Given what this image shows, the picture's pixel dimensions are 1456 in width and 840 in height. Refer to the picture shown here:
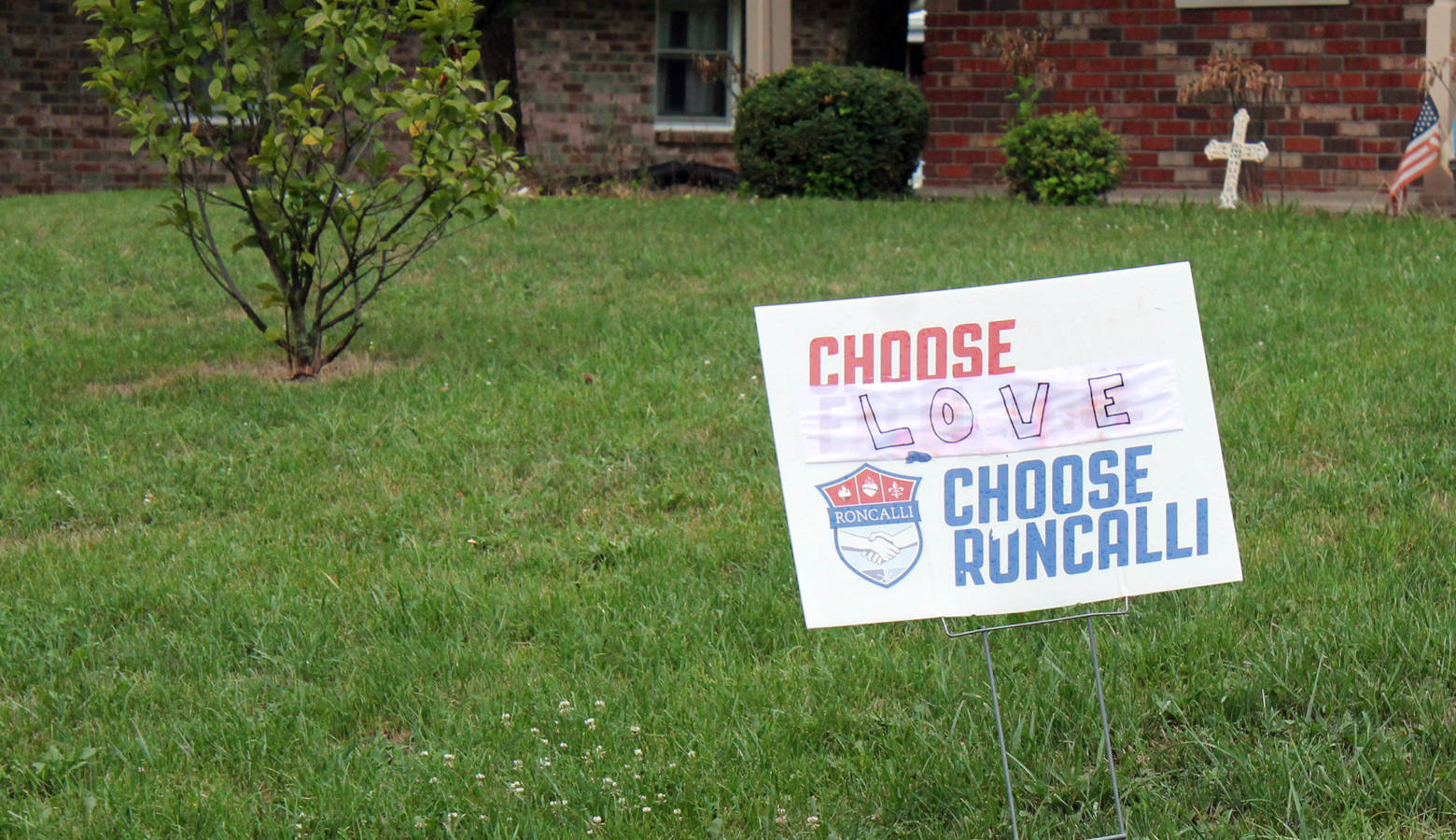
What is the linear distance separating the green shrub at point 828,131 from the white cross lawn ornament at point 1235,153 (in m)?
3.01

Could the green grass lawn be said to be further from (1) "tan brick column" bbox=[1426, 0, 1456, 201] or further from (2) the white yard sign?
(1) "tan brick column" bbox=[1426, 0, 1456, 201]

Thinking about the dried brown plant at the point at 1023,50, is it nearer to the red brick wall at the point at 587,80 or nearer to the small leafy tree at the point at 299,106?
the red brick wall at the point at 587,80

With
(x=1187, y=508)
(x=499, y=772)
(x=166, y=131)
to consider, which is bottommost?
(x=499, y=772)

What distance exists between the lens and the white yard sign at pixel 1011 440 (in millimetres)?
2445

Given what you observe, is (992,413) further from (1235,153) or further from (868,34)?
(868,34)

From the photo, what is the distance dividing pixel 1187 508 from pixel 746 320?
477 cm

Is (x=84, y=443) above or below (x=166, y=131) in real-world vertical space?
below

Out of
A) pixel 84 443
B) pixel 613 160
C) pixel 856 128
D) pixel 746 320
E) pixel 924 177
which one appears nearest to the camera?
pixel 84 443

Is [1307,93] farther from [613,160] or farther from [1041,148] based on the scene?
[613,160]

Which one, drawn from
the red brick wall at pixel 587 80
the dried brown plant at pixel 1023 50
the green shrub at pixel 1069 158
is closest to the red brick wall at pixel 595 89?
the red brick wall at pixel 587 80

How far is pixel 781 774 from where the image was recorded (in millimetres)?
2863

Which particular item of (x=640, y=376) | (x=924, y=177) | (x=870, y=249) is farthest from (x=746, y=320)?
(x=924, y=177)

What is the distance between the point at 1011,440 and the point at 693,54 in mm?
17627

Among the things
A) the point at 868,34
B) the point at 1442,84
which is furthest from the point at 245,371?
the point at 868,34
